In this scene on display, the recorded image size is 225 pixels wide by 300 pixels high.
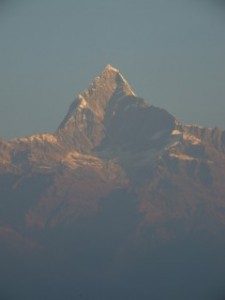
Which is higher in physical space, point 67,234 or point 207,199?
point 207,199

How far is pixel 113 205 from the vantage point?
85000mm

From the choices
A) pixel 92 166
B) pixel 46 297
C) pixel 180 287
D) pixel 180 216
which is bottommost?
pixel 46 297

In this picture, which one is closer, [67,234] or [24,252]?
[24,252]

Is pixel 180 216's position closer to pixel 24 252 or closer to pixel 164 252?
pixel 164 252

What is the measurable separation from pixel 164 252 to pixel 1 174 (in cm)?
1661

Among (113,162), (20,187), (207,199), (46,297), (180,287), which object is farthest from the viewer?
(113,162)

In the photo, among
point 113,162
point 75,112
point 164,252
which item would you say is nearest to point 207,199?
point 164,252

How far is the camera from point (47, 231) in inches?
2975

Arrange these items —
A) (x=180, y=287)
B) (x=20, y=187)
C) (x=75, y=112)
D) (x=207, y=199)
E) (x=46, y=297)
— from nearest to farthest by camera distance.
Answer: (x=46, y=297), (x=180, y=287), (x=207, y=199), (x=20, y=187), (x=75, y=112)

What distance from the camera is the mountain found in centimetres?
6881

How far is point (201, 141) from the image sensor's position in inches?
3701

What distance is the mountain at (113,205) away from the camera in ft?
226

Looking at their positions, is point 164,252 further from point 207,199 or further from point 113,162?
point 113,162

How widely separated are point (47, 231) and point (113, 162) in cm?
1935
